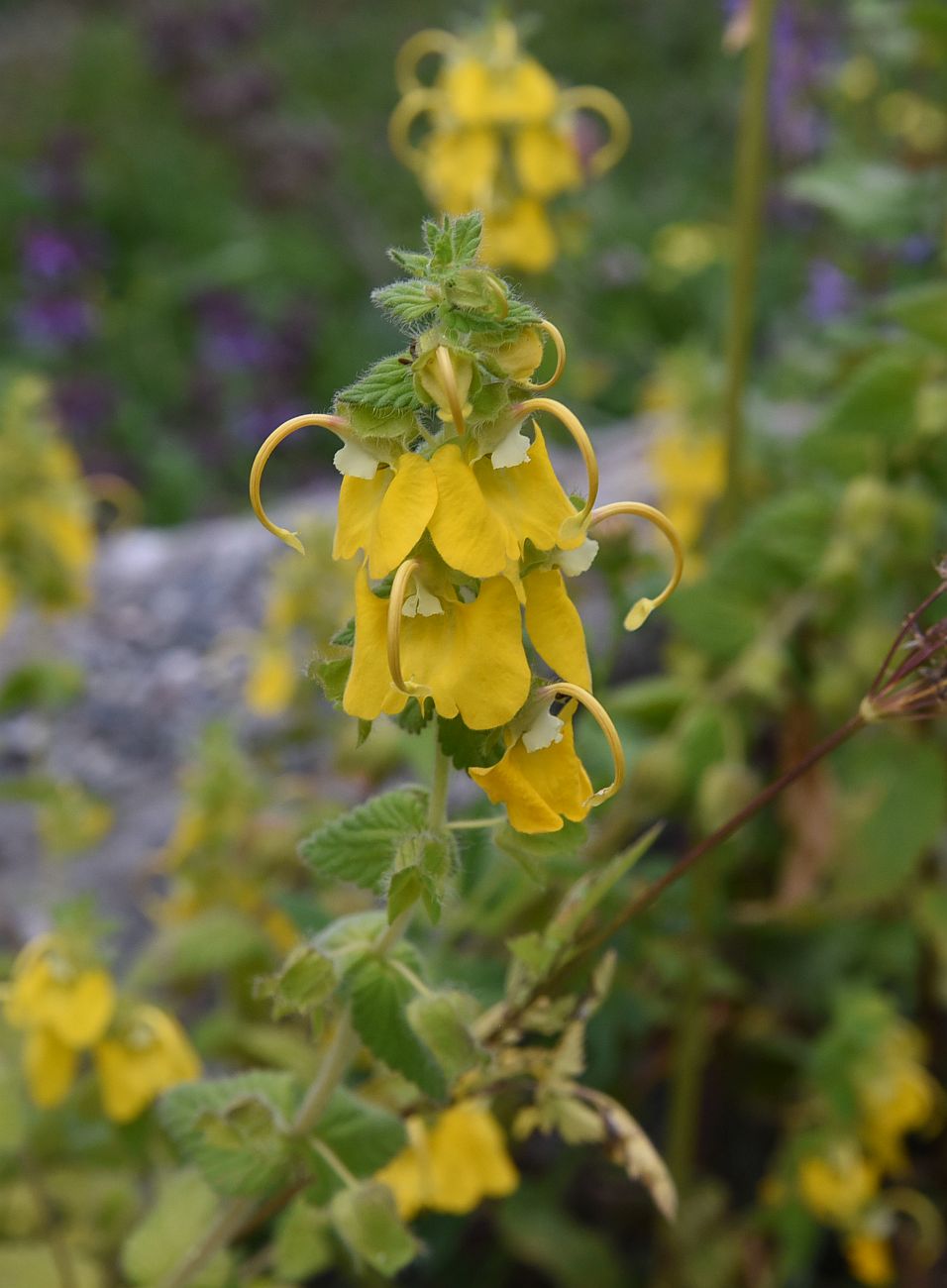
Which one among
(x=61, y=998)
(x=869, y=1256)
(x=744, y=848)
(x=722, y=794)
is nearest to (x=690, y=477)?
(x=744, y=848)

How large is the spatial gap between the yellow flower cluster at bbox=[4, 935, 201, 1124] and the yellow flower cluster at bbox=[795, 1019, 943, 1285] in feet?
1.85

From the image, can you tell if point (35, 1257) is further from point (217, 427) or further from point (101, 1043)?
point (217, 427)

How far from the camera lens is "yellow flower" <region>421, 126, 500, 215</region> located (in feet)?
4.32

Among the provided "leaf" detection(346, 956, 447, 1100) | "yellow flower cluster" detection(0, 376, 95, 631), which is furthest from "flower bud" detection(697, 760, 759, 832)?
"yellow flower cluster" detection(0, 376, 95, 631)

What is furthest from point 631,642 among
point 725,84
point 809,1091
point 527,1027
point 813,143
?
point 725,84

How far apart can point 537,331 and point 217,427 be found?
267cm

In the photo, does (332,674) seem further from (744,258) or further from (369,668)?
(744,258)

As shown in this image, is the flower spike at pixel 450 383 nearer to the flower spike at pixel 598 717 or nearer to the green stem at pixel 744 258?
the flower spike at pixel 598 717

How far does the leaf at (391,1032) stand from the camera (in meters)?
0.61

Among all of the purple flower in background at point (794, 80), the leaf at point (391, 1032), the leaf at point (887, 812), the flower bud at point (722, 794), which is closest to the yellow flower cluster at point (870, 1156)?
the leaf at point (887, 812)

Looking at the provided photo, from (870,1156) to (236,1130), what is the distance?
0.79m

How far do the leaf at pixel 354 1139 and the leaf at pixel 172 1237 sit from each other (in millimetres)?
171

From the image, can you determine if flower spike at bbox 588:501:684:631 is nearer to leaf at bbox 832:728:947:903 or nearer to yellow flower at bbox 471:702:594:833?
yellow flower at bbox 471:702:594:833

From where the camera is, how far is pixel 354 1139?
0.69 metres
